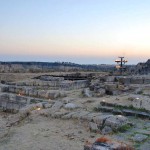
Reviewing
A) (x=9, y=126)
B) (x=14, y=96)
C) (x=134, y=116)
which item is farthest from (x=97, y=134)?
(x=14, y=96)

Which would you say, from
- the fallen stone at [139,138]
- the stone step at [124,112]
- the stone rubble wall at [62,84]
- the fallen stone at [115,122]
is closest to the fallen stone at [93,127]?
the fallen stone at [115,122]

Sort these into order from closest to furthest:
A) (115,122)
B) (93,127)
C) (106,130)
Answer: (106,130) < (115,122) < (93,127)

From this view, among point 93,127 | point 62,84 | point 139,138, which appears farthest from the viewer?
point 62,84

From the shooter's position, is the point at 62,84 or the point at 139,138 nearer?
the point at 139,138

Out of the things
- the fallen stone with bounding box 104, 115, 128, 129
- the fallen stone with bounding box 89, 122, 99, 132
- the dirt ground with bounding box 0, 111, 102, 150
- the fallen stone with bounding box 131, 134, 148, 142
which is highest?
the fallen stone with bounding box 104, 115, 128, 129

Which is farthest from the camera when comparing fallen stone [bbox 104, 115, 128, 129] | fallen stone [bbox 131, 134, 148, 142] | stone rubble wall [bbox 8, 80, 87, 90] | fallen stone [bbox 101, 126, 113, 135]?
stone rubble wall [bbox 8, 80, 87, 90]

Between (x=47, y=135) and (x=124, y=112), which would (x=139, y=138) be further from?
(x=124, y=112)

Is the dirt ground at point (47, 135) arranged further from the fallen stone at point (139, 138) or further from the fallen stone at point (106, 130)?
the fallen stone at point (139, 138)

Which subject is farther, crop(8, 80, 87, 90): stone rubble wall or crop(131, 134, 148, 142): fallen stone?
crop(8, 80, 87, 90): stone rubble wall

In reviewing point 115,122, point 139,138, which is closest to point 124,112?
point 115,122

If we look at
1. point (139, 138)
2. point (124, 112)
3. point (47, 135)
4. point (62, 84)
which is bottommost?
point (47, 135)

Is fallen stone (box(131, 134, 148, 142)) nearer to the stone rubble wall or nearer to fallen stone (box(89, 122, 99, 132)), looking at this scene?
fallen stone (box(89, 122, 99, 132))

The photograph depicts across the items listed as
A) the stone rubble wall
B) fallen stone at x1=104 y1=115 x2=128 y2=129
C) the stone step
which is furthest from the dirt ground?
the stone rubble wall

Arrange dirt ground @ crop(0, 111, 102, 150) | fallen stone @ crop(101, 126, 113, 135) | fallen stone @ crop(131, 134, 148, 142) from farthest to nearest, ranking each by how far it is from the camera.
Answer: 1. fallen stone @ crop(101, 126, 113, 135)
2. fallen stone @ crop(131, 134, 148, 142)
3. dirt ground @ crop(0, 111, 102, 150)
